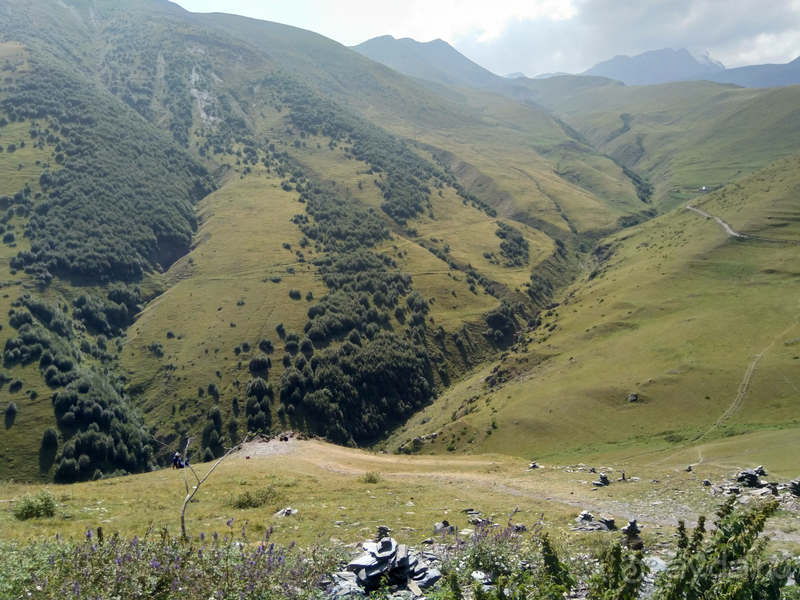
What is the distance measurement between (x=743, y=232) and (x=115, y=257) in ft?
526

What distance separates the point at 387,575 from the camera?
1138 centimetres

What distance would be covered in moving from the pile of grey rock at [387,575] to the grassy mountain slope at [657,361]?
1736 inches

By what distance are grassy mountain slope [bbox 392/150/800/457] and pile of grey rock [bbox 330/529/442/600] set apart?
44.1 m

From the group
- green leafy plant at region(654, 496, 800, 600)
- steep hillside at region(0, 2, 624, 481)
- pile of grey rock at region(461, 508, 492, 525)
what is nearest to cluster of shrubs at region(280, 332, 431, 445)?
steep hillside at region(0, 2, 624, 481)

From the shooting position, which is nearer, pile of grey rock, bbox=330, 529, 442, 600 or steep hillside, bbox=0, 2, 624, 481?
pile of grey rock, bbox=330, 529, 442, 600

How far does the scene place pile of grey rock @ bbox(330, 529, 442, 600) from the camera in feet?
36.5

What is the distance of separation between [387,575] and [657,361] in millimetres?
68076

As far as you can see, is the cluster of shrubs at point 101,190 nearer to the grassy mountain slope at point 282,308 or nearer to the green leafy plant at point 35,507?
the grassy mountain slope at point 282,308

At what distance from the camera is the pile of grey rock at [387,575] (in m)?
11.1

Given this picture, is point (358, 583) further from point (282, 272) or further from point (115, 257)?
point (115, 257)

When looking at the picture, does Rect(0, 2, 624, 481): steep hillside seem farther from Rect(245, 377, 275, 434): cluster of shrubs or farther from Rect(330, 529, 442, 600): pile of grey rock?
Rect(330, 529, 442, 600): pile of grey rock

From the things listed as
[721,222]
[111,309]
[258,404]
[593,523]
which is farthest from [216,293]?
[721,222]

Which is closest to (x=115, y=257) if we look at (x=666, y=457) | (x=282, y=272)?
(x=282, y=272)

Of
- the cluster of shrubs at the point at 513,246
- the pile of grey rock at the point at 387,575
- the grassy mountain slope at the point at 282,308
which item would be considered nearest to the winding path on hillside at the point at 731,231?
the grassy mountain slope at the point at 282,308
